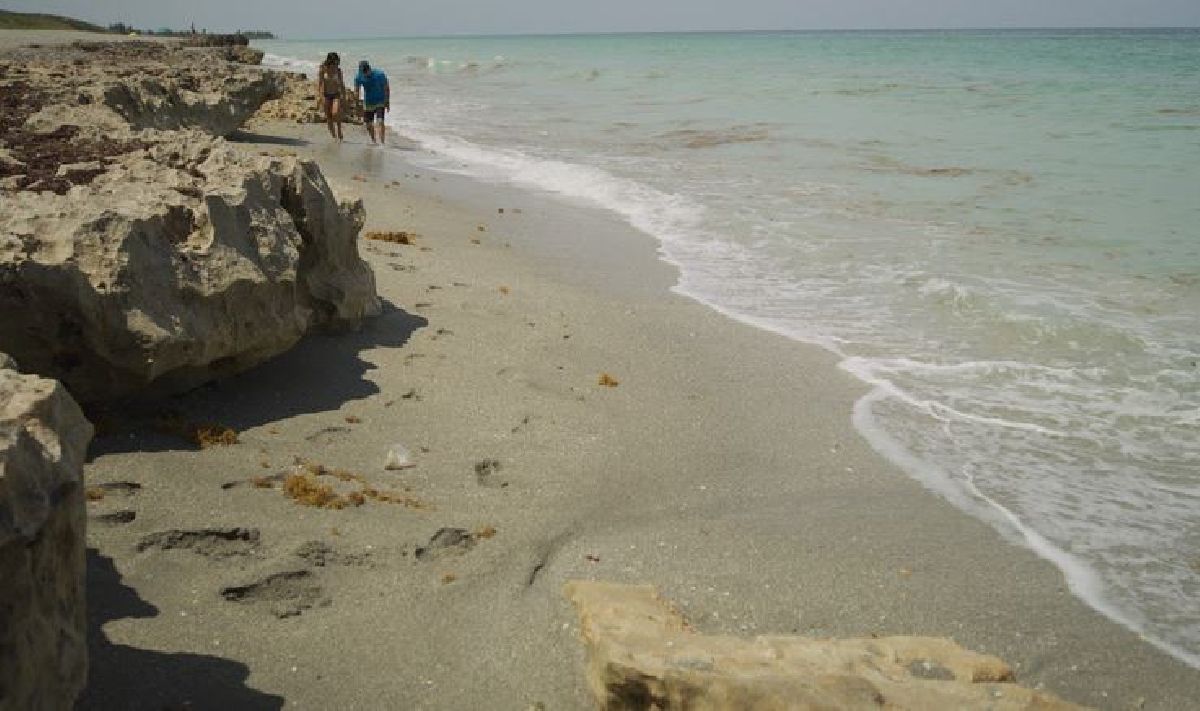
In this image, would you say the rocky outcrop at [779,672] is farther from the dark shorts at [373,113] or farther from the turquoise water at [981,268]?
the dark shorts at [373,113]

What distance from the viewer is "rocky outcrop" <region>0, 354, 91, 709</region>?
190 cm

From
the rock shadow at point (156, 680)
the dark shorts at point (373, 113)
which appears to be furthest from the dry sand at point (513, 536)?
the dark shorts at point (373, 113)

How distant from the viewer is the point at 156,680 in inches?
111

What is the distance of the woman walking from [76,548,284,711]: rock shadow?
584 inches

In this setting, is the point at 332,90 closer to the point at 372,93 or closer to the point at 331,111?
the point at 331,111

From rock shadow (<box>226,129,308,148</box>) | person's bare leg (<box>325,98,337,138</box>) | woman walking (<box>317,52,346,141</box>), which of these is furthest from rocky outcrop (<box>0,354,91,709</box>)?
person's bare leg (<box>325,98,337,138</box>)

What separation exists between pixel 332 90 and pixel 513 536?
48.0 feet

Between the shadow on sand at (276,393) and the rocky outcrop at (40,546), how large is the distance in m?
1.94

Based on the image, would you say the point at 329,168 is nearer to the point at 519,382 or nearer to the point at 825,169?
the point at 825,169

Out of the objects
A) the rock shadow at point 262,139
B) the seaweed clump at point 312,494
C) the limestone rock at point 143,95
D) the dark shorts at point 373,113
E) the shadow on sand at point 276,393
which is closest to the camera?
the seaweed clump at point 312,494

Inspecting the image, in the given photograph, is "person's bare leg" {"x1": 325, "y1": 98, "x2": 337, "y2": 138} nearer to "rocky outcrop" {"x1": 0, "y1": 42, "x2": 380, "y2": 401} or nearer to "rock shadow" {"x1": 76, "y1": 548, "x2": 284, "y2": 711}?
"rocky outcrop" {"x1": 0, "y1": 42, "x2": 380, "y2": 401}

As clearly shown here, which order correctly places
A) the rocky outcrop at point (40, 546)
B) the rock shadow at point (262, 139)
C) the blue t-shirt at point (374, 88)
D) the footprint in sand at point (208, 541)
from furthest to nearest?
1. the blue t-shirt at point (374, 88)
2. the rock shadow at point (262, 139)
3. the footprint in sand at point (208, 541)
4. the rocky outcrop at point (40, 546)

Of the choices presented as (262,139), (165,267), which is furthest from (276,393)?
(262,139)

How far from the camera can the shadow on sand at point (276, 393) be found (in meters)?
4.25
